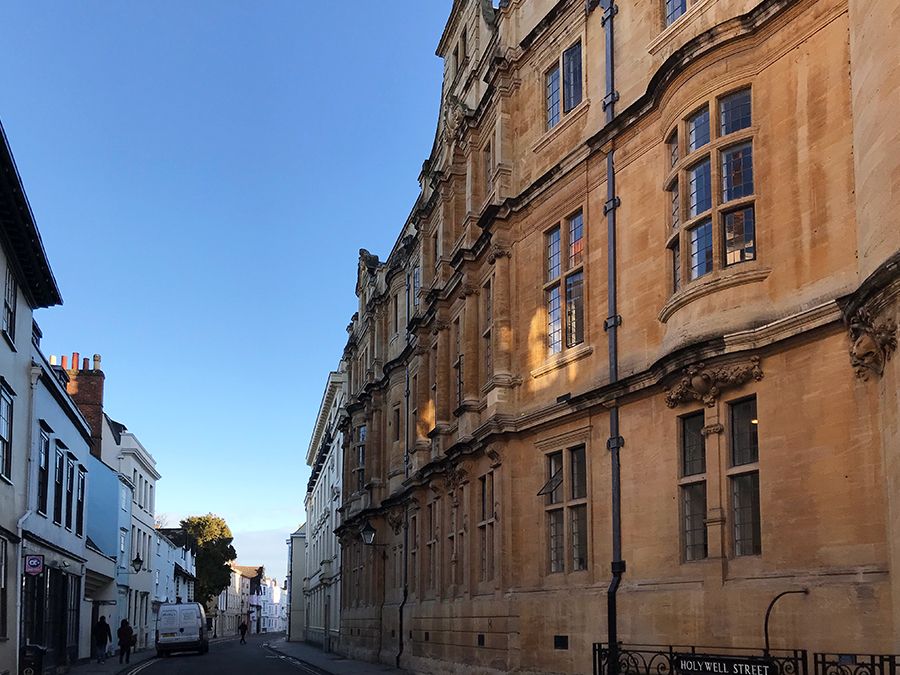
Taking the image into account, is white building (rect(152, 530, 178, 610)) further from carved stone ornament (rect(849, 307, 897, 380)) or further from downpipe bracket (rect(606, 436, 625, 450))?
carved stone ornament (rect(849, 307, 897, 380))

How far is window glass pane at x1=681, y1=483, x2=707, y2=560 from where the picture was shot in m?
15.3

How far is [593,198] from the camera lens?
752 inches

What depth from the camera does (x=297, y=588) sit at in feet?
290

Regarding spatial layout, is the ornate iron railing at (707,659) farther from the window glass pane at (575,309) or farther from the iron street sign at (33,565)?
the iron street sign at (33,565)

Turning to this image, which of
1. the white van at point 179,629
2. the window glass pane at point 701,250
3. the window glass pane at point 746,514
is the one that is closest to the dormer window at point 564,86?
the window glass pane at point 701,250

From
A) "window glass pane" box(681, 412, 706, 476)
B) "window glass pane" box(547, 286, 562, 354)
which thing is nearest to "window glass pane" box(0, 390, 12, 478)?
"window glass pane" box(547, 286, 562, 354)

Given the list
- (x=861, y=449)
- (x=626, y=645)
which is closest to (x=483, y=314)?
(x=626, y=645)

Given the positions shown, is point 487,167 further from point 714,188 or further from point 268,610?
point 268,610

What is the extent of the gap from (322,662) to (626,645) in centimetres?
2369

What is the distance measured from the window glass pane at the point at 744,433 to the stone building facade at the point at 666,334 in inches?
1.5

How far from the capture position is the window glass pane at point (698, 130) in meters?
15.6

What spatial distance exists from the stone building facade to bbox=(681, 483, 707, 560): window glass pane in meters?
0.04

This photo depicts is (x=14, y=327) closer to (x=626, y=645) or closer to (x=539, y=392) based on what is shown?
(x=539, y=392)

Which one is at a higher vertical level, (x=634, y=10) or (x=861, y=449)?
(x=634, y=10)
